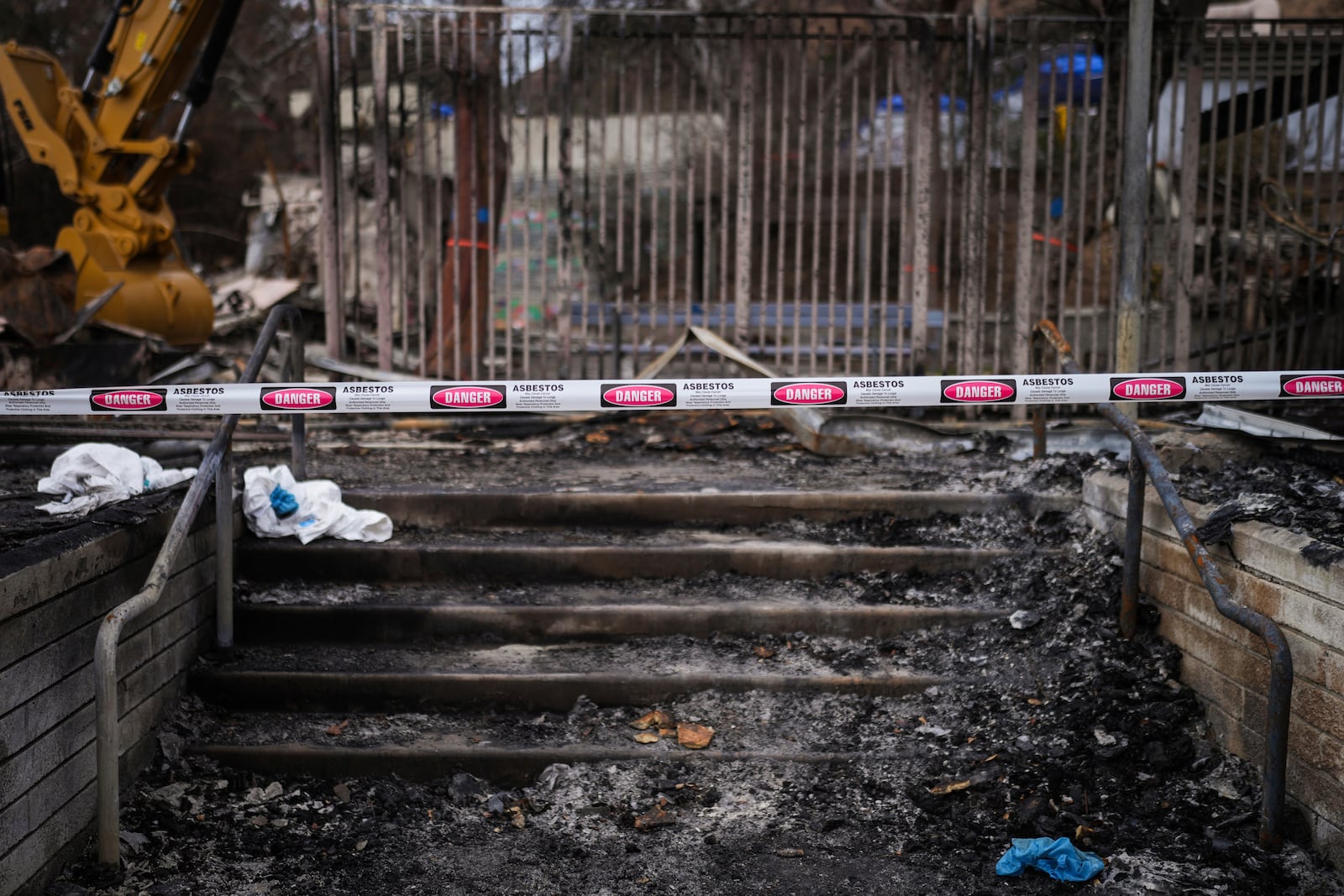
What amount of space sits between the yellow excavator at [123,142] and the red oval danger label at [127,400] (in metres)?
5.38

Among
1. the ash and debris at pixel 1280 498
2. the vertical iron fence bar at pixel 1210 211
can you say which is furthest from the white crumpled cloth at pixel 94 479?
the vertical iron fence bar at pixel 1210 211

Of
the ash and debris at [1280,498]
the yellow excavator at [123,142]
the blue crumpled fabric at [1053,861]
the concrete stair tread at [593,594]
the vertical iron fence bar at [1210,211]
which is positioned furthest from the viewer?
the yellow excavator at [123,142]

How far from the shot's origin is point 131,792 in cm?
386

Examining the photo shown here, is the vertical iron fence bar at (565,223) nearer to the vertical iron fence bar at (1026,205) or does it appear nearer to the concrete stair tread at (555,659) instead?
the vertical iron fence bar at (1026,205)

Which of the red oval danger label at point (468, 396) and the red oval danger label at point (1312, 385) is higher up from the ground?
the red oval danger label at point (1312, 385)

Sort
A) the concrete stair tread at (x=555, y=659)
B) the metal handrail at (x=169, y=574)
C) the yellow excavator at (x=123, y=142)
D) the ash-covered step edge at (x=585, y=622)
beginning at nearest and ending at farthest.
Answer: the metal handrail at (x=169, y=574) < the concrete stair tread at (x=555, y=659) < the ash-covered step edge at (x=585, y=622) < the yellow excavator at (x=123, y=142)

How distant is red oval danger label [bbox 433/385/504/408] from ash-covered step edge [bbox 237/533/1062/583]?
3.43ft

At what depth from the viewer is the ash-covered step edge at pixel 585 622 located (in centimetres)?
479

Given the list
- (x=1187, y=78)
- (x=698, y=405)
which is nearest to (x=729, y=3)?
(x=1187, y=78)

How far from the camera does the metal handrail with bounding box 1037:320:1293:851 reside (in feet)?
10.8

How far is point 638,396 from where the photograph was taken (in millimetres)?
4461

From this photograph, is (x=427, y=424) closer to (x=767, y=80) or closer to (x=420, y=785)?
(x=767, y=80)

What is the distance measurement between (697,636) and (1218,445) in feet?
9.26

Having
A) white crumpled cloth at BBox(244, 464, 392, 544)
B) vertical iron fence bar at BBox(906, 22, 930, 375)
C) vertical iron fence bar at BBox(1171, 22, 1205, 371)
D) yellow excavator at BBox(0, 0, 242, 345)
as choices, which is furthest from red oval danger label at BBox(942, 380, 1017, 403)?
yellow excavator at BBox(0, 0, 242, 345)
